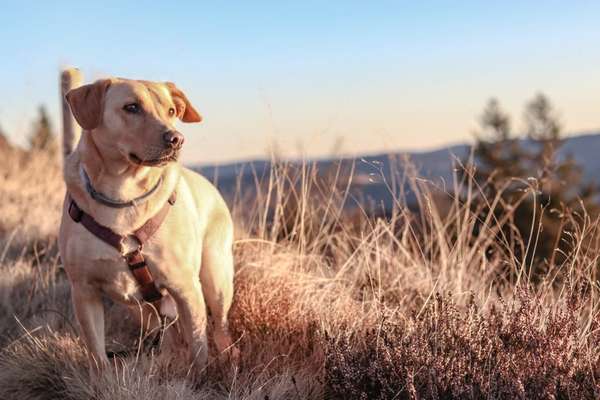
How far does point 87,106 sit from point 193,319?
1.17 metres

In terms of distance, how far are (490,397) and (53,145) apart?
10947mm

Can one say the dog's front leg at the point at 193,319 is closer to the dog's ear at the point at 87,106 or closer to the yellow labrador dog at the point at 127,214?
the yellow labrador dog at the point at 127,214

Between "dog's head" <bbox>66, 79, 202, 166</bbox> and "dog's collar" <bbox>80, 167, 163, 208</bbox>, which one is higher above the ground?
"dog's head" <bbox>66, 79, 202, 166</bbox>

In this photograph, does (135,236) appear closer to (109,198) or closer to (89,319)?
(109,198)

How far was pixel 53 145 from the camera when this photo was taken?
41.7 ft

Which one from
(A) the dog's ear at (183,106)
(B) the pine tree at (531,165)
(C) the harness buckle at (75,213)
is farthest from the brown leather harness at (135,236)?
(B) the pine tree at (531,165)

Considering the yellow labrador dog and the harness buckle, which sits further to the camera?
the harness buckle

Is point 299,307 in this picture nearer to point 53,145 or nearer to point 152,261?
point 152,261

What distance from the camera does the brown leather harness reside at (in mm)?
3664

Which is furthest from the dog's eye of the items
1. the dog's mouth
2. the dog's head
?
Answer: the dog's mouth

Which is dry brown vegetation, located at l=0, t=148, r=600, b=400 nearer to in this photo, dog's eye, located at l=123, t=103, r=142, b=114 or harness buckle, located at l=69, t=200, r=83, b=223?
harness buckle, located at l=69, t=200, r=83, b=223

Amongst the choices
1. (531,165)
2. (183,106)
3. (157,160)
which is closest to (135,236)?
(157,160)

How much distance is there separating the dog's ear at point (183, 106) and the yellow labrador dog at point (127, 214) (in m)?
0.04

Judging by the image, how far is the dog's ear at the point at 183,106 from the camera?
3984mm
